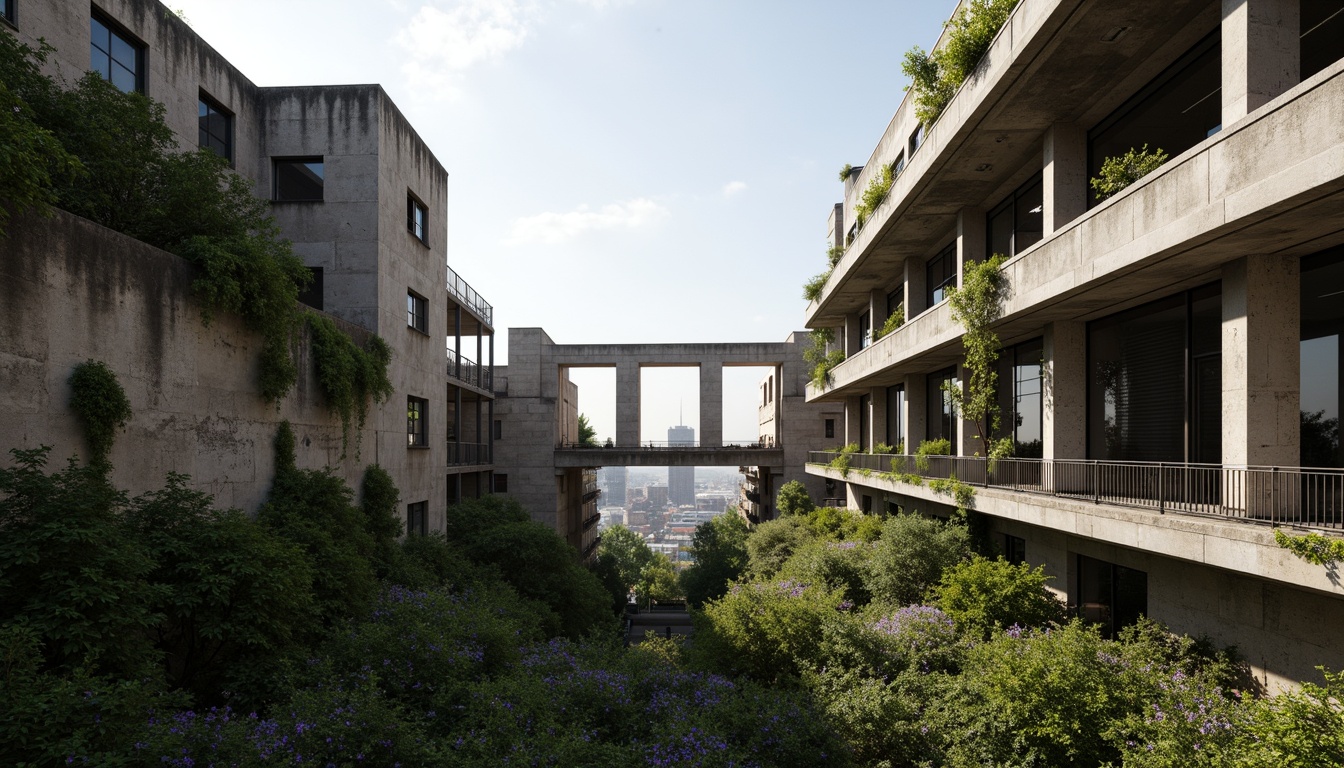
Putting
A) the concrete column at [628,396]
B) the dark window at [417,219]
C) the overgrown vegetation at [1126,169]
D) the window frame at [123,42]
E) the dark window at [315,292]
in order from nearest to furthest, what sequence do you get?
the overgrown vegetation at [1126,169]
the window frame at [123,42]
the dark window at [315,292]
the dark window at [417,219]
the concrete column at [628,396]

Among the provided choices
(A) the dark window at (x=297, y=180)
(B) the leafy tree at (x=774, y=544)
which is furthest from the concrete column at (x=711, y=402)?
(A) the dark window at (x=297, y=180)

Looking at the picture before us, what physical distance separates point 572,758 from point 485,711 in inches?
76.9

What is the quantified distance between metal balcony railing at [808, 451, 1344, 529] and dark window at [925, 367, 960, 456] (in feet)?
9.37

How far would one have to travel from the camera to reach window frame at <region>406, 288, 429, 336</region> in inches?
937

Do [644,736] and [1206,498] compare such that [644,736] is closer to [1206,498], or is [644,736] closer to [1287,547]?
[1287,547]

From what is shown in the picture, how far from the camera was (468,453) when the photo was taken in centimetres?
3266

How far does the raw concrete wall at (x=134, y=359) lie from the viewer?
357 inches

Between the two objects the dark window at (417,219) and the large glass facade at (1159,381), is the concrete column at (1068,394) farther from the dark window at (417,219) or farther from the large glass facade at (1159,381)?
the dark window at (417,219)

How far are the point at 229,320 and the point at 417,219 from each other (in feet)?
40.9

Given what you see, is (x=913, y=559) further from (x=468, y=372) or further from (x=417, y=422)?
(x=468, y=372)

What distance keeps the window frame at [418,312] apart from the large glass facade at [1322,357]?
2305 cm

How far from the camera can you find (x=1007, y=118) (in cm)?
1552

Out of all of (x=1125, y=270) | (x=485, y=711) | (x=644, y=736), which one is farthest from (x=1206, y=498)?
(x=485, y=711)

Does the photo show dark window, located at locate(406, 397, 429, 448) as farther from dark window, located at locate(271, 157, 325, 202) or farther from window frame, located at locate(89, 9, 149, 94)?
window frame, located at locate(89, 9, 149, 94)
